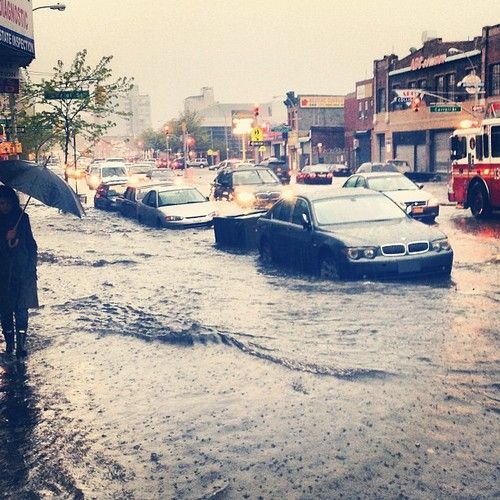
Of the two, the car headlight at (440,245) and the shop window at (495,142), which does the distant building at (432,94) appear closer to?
the shop window at (495,142)

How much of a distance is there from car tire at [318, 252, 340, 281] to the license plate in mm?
968

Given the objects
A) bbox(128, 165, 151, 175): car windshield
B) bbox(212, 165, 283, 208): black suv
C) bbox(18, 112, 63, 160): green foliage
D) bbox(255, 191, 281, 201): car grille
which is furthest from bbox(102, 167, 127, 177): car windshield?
bbox(255, 191, 281, 201): car grille

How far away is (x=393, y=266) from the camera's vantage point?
11133mm

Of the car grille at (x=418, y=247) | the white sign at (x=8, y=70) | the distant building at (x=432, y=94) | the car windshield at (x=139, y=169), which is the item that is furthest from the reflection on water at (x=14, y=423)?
the car windshield at (x=139, y=169)

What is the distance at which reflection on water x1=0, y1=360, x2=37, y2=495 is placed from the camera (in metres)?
4.85

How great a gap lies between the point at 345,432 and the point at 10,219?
173 inches

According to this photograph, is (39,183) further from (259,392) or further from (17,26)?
(17,26)

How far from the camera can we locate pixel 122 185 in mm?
32188

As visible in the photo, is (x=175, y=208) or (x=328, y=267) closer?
(x=328, y=267)

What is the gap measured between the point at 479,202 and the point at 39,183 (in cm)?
1701

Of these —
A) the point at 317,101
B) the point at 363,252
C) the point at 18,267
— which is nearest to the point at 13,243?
the point at 18,267

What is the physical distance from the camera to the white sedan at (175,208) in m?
21.3

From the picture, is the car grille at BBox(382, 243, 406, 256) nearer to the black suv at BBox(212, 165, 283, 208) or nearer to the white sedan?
the white sedan

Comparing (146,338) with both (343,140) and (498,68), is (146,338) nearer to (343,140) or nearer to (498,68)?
(498,68)
